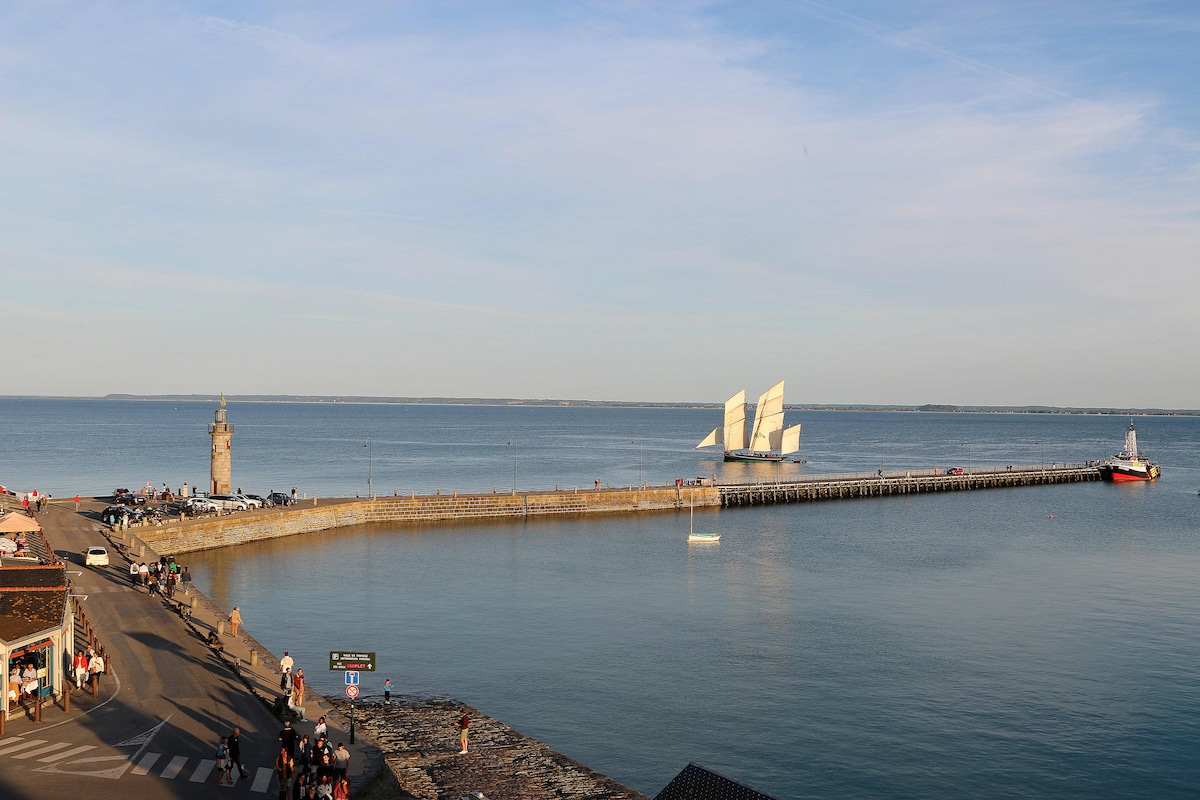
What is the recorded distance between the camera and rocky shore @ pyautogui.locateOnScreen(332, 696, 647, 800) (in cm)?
2730

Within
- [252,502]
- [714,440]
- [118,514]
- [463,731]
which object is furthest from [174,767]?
[714,440]

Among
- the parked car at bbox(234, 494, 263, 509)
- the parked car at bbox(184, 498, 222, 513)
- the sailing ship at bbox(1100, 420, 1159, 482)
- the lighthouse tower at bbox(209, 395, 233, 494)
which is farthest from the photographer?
the sailing ship at bbox(1100, 420, 1159, 482)

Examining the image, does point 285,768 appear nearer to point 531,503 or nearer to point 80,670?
point 80,670

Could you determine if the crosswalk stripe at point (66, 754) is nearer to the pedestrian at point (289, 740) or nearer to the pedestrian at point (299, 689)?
the pedestrian at point (289, 740)

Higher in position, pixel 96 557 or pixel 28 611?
pixel 28 611

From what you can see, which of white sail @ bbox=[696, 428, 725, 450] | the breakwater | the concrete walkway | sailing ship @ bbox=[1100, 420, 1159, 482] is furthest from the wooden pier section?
the concrete walkway

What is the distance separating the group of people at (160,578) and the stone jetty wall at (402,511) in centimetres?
1431

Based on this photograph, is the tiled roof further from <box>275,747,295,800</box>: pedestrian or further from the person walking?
<box>275,747,295,800</box>: pedestrian

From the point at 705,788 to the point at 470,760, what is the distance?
40.6 ft

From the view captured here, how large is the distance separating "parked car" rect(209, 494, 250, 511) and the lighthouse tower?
315 cm

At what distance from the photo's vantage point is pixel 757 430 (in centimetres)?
17788

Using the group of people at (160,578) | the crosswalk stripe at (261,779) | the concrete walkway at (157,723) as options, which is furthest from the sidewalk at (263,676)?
the crosswalk stripe at (261,779)

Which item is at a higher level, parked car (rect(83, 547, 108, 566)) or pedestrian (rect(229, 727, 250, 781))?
parked car (rect(83, 547, 108, 566))

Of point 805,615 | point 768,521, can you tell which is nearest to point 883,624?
point 805,615
